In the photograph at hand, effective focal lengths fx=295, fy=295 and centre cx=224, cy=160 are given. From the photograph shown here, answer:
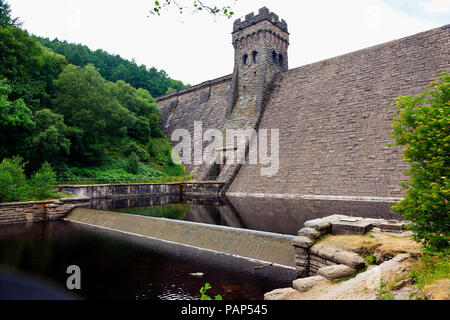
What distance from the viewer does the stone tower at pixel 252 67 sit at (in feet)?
78.8

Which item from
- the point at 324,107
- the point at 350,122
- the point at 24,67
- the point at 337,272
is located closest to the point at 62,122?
the point at 24,67

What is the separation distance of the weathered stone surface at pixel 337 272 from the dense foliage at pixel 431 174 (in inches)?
41.0

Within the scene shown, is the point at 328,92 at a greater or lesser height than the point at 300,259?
greater

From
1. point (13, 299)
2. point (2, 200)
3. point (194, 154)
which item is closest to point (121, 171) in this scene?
point (194, 154)

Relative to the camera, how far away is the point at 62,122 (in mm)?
20297

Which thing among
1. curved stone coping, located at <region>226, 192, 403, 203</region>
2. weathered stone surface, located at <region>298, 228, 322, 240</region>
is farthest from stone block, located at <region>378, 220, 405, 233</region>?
curved stone coping, located at <region>226, 192, 403, 203</region>

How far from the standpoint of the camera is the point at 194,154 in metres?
29.7

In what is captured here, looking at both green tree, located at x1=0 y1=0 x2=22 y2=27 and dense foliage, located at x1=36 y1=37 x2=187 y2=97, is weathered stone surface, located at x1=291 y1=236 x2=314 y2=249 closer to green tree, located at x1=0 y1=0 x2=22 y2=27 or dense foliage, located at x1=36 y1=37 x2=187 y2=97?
green tree, located at x1=0 y1=0 x2=22 y2=27

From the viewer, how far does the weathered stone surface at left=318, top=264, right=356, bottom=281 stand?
163 inches

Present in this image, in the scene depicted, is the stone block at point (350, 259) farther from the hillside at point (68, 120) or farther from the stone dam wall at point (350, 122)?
the hillside at point (68, 120)

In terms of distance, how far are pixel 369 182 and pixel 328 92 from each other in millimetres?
7963

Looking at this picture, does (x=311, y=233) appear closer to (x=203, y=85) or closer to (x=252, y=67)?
(x=252, y=67)
